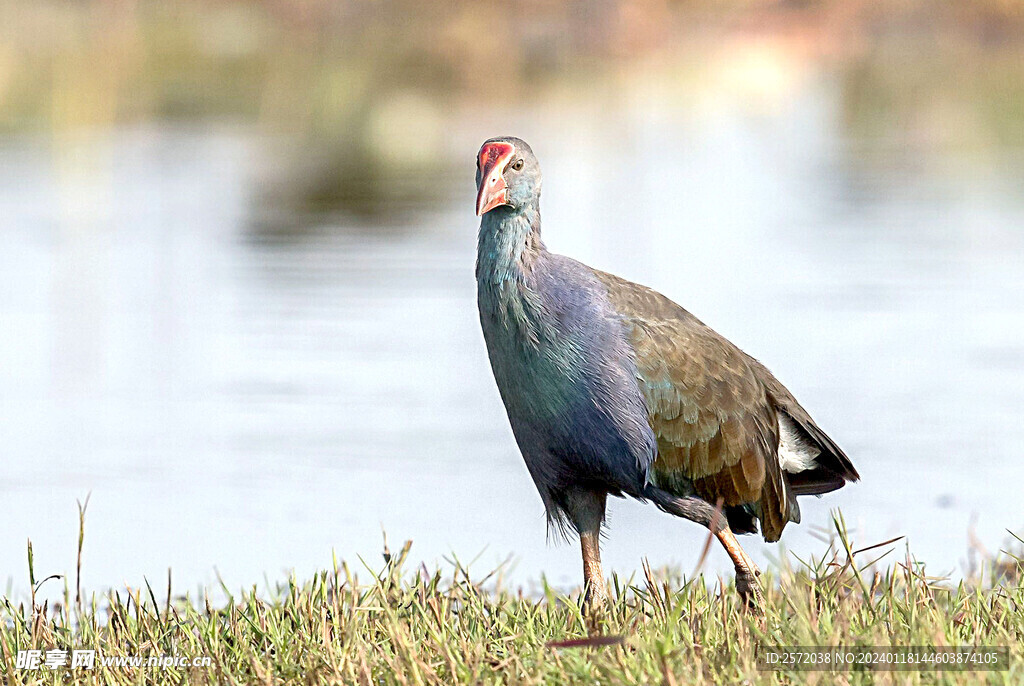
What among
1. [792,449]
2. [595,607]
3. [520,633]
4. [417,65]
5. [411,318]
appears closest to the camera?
[520,633]

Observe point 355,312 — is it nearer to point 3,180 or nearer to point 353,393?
point 353,393

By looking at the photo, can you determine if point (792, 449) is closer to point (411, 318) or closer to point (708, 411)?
point (708, 411)

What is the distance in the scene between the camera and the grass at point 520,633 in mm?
4156

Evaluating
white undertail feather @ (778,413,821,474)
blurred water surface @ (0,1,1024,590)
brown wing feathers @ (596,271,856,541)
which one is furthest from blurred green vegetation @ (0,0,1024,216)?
brown wing feathers @ (596,271,856,541)

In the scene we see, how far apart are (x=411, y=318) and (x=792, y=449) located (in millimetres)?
4993

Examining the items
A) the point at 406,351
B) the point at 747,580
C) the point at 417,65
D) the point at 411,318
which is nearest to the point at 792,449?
the point at 747,580

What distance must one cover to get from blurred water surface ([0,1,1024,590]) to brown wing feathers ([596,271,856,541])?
0.56 metres

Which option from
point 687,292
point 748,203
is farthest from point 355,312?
point 748,203

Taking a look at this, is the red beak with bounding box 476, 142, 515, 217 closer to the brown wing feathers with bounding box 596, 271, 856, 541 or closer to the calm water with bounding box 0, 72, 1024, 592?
the brown wing feathers with bounding box 596, 271, 856, 541

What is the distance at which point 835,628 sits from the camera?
424 centimetres

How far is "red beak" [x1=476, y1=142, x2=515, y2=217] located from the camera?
5.05 m

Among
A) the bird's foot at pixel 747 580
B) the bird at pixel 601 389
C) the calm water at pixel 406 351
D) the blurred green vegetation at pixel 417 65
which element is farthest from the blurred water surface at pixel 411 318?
the bird's foot at pixel 747 580

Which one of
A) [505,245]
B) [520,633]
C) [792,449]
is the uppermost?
Answer: [505,245]

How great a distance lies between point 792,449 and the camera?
5734 mm
